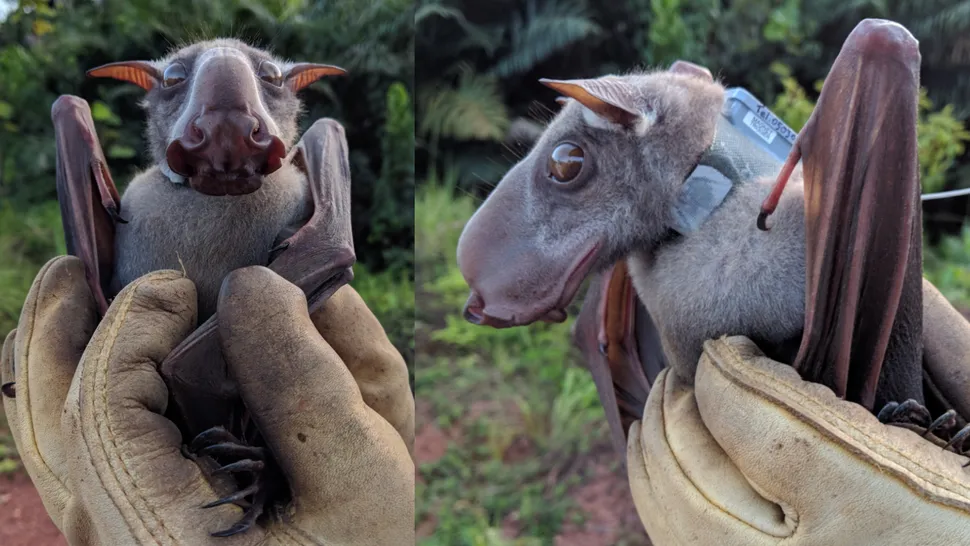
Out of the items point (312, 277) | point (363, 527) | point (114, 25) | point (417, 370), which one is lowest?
point (417, 370)

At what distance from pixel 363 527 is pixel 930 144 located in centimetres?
215

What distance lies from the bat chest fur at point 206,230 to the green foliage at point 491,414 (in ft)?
3.62

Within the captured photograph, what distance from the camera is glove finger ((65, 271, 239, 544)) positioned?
761 mm

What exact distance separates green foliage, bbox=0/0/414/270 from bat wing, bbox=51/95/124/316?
22mm

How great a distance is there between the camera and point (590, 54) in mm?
1983

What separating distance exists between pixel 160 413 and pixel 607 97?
67 centimetres

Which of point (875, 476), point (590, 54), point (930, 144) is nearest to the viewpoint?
point (875, 476)

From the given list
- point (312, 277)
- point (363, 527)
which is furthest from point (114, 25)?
point (363, 527)

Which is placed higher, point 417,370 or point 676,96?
point 676,96

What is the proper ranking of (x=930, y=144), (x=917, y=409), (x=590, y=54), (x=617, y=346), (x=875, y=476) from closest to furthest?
1. (x=875, y=476)
2. (x=917, y=409)
3. (x=617, y=346)
4. (x=590, y=54)
5. (x=930, y=144)

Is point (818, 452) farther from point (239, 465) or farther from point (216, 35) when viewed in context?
point (216, 35)

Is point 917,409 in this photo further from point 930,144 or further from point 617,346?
point 930,144

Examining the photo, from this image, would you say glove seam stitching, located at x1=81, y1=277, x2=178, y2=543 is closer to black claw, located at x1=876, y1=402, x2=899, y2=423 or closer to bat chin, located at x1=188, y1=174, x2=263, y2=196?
bat chin, located at x1=188, y1=174, x2=263, y2=196

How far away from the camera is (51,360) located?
2.81 feet
